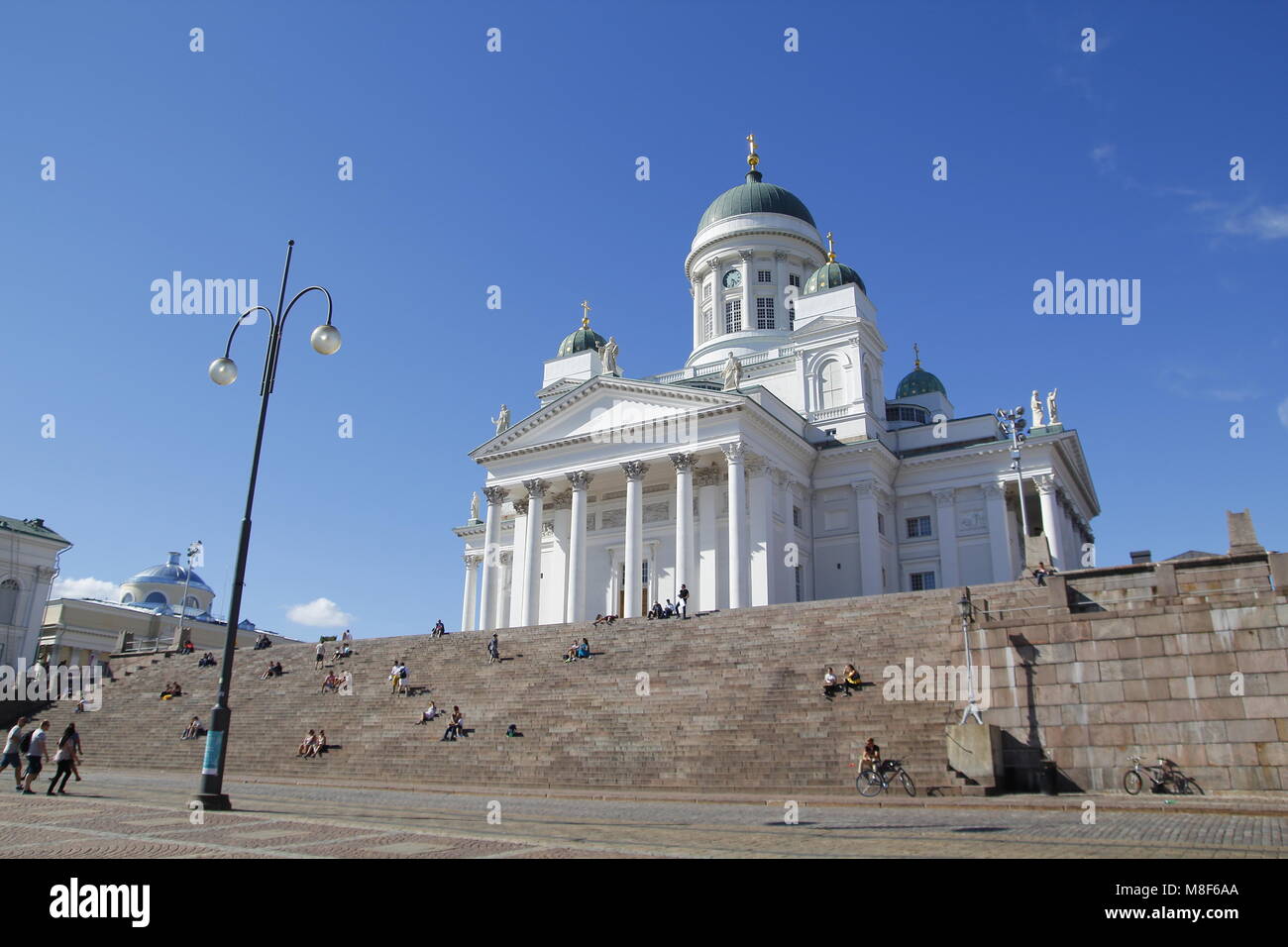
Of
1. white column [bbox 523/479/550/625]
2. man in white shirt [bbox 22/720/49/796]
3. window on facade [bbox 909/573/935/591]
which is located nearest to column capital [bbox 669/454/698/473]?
white column [bbox 523/479/550/625]

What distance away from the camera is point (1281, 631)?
18.6 m

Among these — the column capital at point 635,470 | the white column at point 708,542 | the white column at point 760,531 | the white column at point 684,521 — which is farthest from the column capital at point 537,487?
the white column at point 760,531

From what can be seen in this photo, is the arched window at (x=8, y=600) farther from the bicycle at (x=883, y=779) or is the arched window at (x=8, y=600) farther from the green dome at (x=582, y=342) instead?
the bicycle at (x=883, y=779)

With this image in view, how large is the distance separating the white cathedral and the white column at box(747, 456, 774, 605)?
0.21ft

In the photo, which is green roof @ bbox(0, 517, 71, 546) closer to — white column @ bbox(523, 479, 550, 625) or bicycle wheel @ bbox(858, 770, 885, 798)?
white column @ bbox(523, 479, 550, 625)

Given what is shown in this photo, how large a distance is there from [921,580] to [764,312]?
65.4 feet

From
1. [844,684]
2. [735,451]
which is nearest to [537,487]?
[735,451]

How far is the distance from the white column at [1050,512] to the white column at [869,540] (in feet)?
25.5

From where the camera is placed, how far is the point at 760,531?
40.8 meters

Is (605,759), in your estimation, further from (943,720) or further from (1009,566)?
(1009,566)

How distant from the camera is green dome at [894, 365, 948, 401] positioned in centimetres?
5759

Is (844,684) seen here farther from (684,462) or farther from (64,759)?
(684,462)

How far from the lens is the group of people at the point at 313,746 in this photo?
87.8 feet
